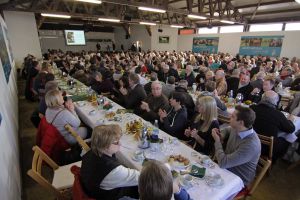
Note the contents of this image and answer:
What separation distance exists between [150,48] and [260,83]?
12.5 meters

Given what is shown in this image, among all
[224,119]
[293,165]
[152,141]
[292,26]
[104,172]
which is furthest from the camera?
[292,26]

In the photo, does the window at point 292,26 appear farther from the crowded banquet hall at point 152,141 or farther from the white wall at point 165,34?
the white wall at point 165,34

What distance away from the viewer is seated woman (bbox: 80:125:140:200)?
145cm

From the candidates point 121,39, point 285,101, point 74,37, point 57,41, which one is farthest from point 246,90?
point 121,39

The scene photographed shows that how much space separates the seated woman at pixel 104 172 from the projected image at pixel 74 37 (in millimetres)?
17908

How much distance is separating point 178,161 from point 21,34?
12575 mm

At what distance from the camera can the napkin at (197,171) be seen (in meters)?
1.73

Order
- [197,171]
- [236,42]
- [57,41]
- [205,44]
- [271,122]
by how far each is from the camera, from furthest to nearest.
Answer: [57,41] < [205,44] < [236,42] < [271,122] < [197,171]

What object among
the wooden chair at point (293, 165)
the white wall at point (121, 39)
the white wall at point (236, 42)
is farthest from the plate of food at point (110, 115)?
the white wall at point (121, 39)

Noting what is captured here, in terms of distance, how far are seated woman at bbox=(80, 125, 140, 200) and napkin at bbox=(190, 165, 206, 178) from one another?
560 millimetres

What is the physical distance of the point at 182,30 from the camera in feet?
60.8

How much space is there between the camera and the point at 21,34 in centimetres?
1077

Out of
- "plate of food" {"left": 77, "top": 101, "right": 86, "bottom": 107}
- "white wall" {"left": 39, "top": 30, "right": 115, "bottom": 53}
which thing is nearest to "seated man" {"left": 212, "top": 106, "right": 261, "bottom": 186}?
"plate of food" {"left": 77, "top": 101, "right": 86, "bottom": 107}

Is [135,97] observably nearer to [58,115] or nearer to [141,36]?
[58,115]
